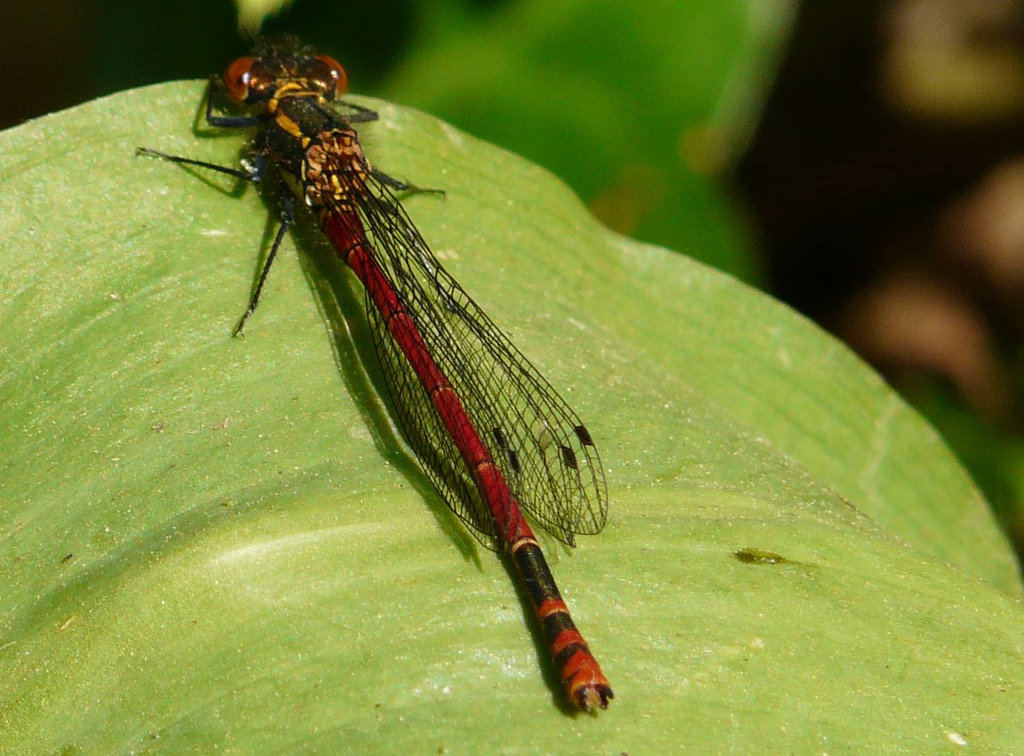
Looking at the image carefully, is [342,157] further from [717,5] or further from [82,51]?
[82,51]

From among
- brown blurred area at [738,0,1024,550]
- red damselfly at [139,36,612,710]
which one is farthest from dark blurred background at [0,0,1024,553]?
red damselfly at [139,36,612,710]

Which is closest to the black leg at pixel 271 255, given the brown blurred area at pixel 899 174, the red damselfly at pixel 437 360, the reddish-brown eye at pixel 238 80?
the red damselfly at pixel 437 360

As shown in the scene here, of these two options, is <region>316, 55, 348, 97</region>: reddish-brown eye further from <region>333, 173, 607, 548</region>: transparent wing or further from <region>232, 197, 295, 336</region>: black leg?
<region>232, 197, 295, 336</region>: black leg

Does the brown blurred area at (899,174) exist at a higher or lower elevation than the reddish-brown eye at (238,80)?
lower

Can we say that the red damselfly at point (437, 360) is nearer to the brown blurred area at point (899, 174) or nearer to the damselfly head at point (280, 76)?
the damselfly head at point (280, 76)

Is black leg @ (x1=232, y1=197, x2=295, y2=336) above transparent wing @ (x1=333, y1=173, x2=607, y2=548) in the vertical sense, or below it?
above

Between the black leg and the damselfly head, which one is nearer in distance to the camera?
the black leg

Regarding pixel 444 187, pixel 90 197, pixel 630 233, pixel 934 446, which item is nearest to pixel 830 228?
pixel 630 233
